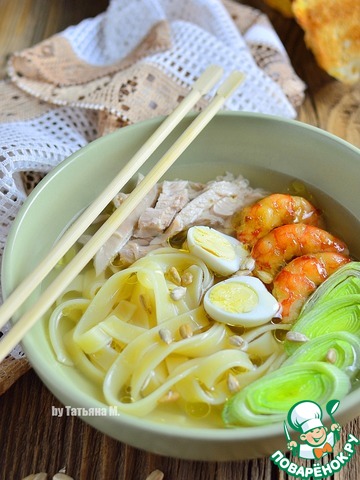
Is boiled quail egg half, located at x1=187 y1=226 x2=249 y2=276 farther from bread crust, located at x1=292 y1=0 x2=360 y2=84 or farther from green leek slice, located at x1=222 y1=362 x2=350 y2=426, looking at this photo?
bread crust, located at x1=292 y1=0 x2=360 y2=84

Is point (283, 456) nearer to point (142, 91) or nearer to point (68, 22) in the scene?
point (142, 91)

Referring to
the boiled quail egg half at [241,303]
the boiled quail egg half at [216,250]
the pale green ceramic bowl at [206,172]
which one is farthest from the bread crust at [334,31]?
the boiled quail egg half at [241,303]

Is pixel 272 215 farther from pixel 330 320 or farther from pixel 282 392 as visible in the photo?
pixel 282 392

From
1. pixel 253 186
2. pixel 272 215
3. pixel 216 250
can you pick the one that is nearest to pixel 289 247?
pixel 272 215

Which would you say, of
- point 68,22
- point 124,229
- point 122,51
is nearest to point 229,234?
point 124,229

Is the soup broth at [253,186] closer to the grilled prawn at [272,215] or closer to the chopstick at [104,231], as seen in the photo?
the grilled prawn at [272,215]

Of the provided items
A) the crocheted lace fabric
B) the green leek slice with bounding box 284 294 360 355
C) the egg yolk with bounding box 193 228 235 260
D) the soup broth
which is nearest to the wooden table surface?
the soup broth
